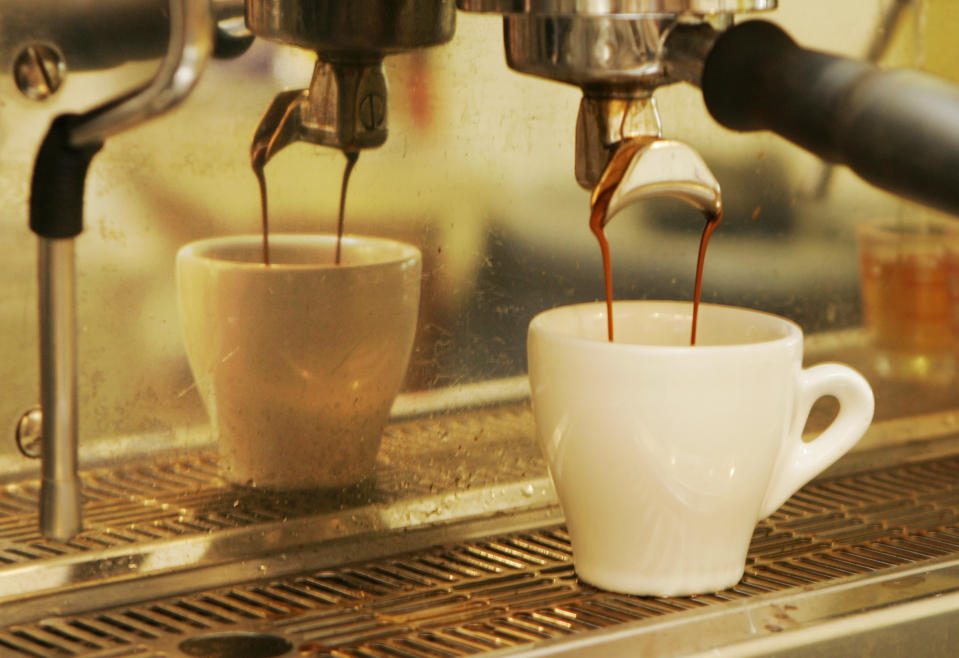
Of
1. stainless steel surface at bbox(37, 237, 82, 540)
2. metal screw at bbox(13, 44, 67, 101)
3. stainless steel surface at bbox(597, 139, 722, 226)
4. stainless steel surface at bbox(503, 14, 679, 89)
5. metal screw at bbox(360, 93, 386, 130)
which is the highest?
stainless steel surface at bbox(503, 14, 679, 89)

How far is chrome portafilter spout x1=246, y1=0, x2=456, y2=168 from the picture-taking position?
1.50 ft

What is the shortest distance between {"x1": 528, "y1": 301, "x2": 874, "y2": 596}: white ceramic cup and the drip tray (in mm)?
14

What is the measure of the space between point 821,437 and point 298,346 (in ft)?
0.60

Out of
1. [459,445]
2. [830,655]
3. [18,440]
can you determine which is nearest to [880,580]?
[830,655]

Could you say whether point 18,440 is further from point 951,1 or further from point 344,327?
point 951,1

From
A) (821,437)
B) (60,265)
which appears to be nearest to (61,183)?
(60,265)

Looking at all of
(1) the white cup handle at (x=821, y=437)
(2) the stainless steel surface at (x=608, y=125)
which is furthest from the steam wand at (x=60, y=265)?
(1) the white cup handle at (x=821, y=437)

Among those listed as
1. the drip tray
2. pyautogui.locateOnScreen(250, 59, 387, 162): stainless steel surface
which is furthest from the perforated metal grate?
pyautogui.locateOnScreen(250, 59, 387, 162): stainless steel surface

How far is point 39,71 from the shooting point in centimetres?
43

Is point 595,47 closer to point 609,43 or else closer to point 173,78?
point 609,43

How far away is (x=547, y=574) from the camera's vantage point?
475 mm

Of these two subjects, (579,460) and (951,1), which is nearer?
(579,460)

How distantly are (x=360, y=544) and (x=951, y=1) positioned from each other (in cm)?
37

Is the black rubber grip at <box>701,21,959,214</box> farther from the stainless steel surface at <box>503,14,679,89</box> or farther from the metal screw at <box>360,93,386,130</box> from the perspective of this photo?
the metal screw at <box>360,93,386,130</box>
